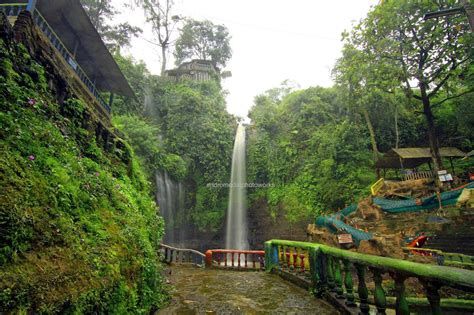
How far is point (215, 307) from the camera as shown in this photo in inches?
182

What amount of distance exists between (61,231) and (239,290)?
4.23 meters

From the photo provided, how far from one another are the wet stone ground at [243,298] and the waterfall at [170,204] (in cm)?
1144

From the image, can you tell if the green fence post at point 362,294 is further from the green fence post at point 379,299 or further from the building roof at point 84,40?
the building roof at point 84,40

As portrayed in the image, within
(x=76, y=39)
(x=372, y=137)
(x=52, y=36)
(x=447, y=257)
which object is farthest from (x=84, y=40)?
(x=372, y=137)

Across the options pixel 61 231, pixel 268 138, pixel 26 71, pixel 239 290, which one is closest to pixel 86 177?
pixel 61 231

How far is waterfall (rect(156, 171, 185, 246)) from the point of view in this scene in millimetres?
18016

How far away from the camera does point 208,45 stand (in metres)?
35.1

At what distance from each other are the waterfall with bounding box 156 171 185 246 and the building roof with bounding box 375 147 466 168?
15.1m

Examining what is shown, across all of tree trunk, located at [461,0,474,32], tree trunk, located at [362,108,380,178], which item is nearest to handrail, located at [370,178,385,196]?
tree trunk, located at [362,108,380,178]

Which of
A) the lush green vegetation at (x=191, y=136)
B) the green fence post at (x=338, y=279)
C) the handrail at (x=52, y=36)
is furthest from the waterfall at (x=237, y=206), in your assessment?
the green fence post at (x=338, y=279)

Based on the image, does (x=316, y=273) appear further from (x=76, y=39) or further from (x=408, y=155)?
(x=408, y=155)

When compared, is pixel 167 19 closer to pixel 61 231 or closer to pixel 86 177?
pixel 86 177

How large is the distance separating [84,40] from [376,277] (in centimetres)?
1342

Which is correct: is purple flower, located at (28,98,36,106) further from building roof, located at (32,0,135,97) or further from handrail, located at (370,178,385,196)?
handrail, located at (370,178,385,196)
